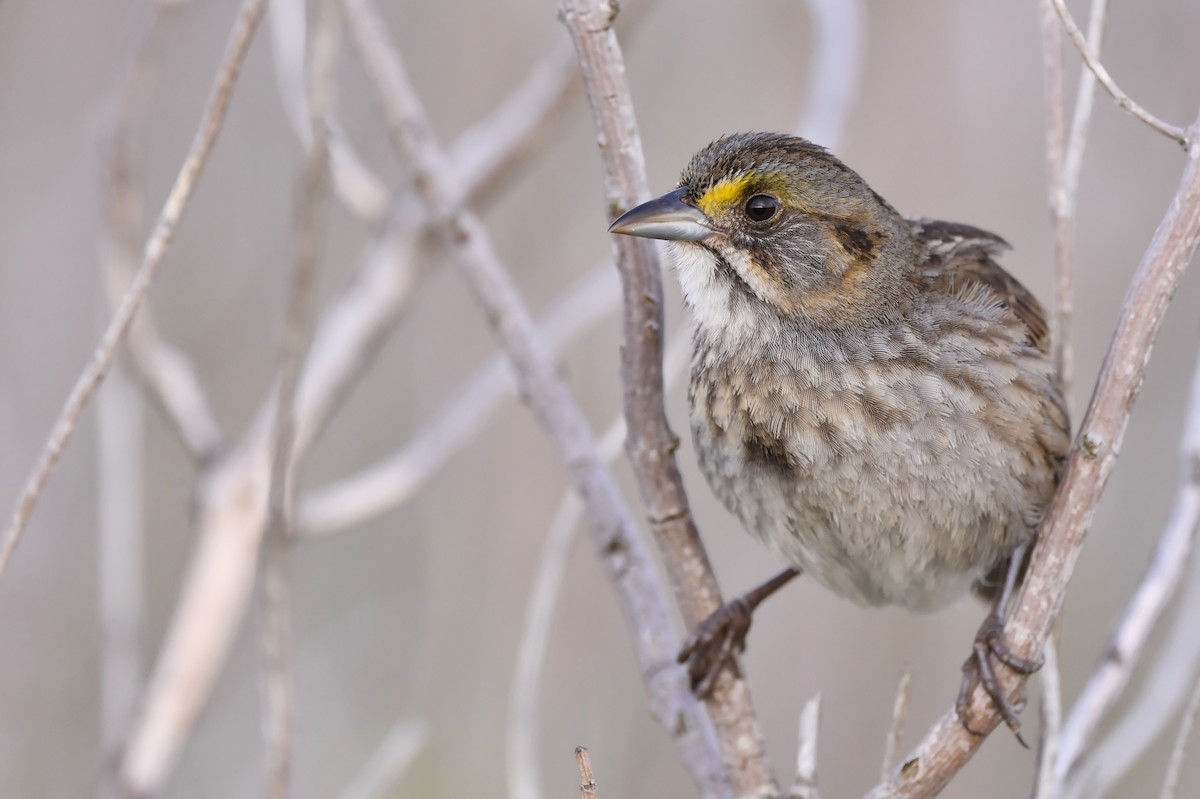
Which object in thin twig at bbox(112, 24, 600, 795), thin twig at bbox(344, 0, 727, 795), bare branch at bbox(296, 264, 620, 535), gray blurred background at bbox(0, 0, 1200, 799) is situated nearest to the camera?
thin twig at bbox(344, 0, 727, 795)

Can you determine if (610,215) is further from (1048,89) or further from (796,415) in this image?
(1048,89)

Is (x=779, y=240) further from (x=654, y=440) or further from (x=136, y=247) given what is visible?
(x=136, y=247)

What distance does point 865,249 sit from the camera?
2762 mm

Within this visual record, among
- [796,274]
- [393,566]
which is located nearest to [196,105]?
[393,566]

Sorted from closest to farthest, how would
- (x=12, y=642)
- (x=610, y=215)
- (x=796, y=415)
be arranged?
(x=610, y=215) < (x=796, y=415) < (x=12, y=642)

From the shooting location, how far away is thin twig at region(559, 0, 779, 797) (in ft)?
7.43

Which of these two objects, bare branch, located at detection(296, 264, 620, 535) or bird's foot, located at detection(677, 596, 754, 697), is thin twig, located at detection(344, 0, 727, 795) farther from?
bare branch, located at detection(296, 264, 620, 535)

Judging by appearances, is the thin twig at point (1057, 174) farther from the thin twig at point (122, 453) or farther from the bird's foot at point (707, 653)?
the thin twig at point (122, 453)

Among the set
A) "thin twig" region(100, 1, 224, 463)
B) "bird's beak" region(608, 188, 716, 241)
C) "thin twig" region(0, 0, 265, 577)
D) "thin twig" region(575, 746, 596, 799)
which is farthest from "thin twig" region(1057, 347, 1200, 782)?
"thin twig" region(100, 1, 224, 463)

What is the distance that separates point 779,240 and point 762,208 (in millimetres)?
70

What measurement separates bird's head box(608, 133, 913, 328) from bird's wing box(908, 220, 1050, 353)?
0.16m

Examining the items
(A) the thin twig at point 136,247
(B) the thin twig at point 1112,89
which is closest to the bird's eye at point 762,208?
(B) the thin twig at point 1112,89

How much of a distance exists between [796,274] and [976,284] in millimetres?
394

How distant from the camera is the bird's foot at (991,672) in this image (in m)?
2.16
